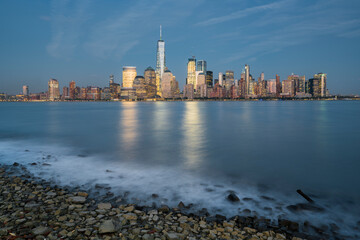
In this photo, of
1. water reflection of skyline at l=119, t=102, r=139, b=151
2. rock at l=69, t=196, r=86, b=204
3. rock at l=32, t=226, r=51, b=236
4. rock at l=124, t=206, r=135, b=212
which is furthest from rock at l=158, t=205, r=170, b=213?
water reflection of skyline at l=119, t=102, r=139, b=151

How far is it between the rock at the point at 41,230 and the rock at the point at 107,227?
54.1 inches

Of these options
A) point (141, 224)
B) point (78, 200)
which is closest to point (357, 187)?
point (141, 224)

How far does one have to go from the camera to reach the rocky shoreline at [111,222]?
630 centimetres

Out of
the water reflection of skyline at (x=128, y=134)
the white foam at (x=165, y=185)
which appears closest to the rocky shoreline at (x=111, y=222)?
the white foam at (x=165, y=185)

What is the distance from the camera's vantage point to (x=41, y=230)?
637cm

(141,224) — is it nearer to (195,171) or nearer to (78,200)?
(78,200)

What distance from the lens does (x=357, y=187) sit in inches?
442

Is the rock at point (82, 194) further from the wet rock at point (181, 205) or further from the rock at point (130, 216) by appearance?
the wet rock at point (181, 205)

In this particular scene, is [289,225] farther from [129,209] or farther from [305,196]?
[129,209]

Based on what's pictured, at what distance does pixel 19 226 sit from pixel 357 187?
1350 cm

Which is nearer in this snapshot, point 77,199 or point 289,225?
point 289,225

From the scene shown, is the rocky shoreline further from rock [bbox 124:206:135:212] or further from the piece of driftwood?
the piece of driftwood

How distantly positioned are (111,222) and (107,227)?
237 mm

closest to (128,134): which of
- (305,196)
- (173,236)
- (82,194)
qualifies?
(82,194)
